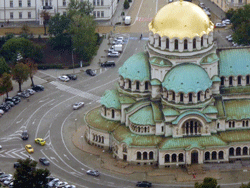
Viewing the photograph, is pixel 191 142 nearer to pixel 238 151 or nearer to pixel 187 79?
pixel 238 151

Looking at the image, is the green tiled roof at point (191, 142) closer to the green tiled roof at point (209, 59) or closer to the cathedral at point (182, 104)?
the cathedral at point (182, 104)

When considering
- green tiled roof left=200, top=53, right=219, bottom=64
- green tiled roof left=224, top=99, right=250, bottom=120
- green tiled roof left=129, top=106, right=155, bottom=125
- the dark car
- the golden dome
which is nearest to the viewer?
the dark car

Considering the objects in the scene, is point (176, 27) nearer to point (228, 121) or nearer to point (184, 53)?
point (184, 53)

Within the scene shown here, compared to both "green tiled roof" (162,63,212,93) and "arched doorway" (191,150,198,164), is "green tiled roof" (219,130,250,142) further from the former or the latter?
"green tiled roof" (162,63,212,93)

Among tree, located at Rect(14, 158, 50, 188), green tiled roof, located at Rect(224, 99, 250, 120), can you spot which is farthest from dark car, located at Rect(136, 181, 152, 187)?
green tiled roof, located at Rect(224, 99, 250, 120)

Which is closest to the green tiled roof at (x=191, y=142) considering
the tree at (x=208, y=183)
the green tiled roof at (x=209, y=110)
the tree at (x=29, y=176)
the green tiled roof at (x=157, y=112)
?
the green tiled roof at (x=157, y=112)

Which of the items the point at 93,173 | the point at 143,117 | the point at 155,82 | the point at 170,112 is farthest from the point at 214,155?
the point at 93,173

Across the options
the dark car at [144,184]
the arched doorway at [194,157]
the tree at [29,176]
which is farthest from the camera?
the arched doorway at [194,157]
